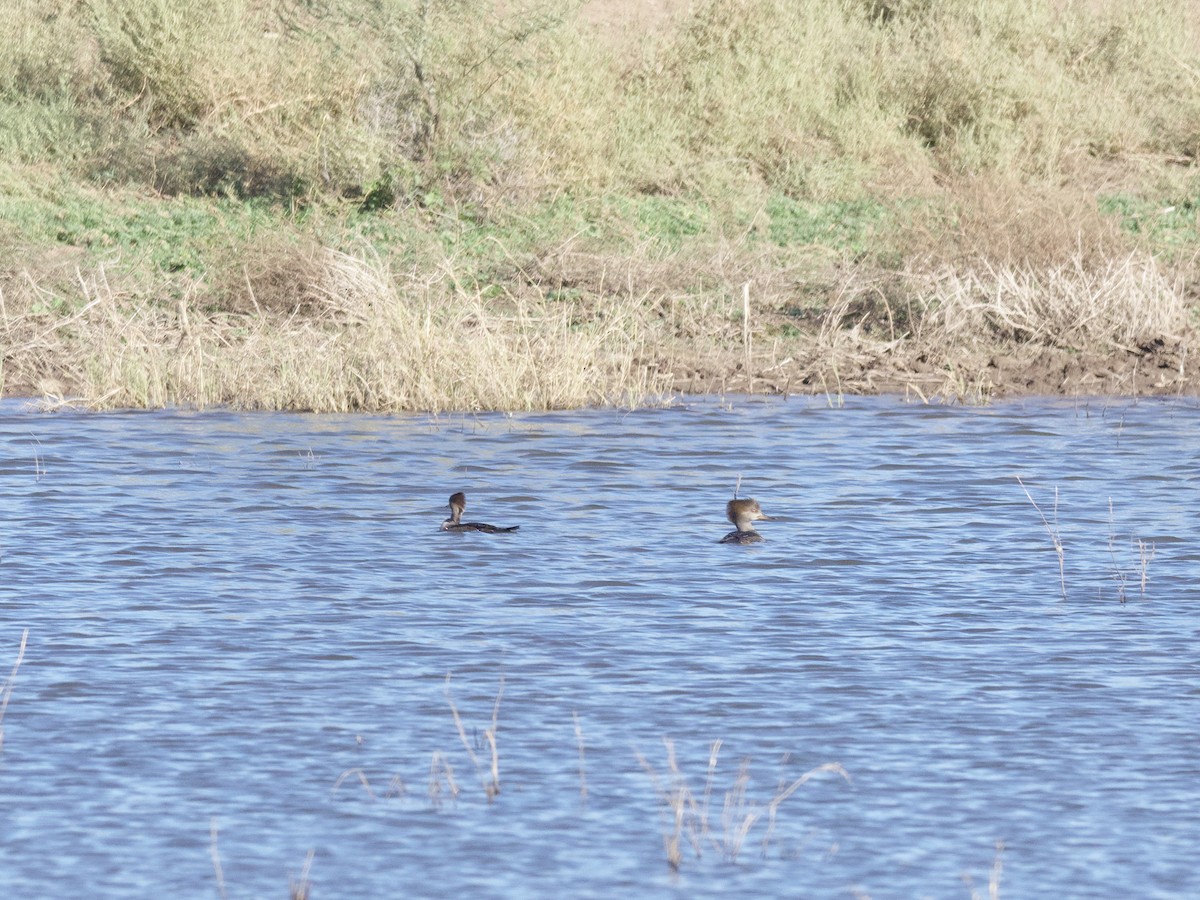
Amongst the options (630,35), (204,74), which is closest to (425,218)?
(204,74)

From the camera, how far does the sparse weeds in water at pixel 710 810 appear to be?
6094 millimetres

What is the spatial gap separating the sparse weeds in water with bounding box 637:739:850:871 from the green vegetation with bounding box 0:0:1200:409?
9712 mm

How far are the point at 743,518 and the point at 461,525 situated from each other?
1568mm

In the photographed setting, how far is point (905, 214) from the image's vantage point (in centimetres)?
2020

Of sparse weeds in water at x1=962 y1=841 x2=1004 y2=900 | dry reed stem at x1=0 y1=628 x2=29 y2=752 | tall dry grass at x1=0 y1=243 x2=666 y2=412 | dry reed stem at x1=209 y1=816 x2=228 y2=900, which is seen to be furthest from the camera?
tall dry grass at x1=0 y1=243 x2=666 y2=412

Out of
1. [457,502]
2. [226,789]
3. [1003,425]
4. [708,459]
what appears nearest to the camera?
[226,789]

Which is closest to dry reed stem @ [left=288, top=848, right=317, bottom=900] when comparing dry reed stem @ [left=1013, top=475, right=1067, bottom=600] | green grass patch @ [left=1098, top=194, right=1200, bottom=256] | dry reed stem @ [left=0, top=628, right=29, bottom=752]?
dry reed stem @ [left=0, top=628, right=29, bottom=752]

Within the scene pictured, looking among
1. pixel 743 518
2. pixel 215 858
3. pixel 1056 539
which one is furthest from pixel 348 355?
pixel 215 858

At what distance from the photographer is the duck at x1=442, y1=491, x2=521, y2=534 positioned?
1157 cm

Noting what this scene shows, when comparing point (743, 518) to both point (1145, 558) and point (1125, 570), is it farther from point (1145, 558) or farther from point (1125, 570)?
point (1145, 558)

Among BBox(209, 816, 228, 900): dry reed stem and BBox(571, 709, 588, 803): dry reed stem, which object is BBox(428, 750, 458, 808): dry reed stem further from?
BBox(209, 816, 228, 900): dry reed stem

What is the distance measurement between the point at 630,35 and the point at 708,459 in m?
12.7

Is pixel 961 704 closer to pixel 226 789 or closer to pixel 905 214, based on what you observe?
pixel 226 789

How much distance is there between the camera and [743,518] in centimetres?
1141
